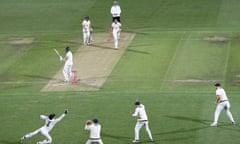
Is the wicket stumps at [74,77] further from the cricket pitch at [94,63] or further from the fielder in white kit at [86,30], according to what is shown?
the fielder in white kit at [86,30]

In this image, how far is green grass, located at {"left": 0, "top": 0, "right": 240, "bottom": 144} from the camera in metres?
37.5

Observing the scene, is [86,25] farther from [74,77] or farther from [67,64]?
[67,64]

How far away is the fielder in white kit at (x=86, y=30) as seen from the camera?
52.2m

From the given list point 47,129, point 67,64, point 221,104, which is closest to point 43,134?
point 47,129

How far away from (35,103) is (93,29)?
17159 millimetres

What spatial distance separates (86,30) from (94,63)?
3.78 meters

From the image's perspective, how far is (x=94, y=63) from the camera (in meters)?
49.8

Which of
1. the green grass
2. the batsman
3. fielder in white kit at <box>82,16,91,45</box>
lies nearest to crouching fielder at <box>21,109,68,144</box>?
the green grass

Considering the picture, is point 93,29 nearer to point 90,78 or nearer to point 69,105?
point 90,78

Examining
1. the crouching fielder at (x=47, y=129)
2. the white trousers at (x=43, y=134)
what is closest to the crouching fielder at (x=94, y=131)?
A: the crouching fielder at (x=47, y=129)

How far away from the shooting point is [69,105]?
136 ft

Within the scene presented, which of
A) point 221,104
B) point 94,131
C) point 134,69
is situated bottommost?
point 94,131

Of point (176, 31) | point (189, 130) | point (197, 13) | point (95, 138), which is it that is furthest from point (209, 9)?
point (95, 138)

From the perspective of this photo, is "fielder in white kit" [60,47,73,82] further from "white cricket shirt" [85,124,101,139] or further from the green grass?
"white cricket shirt" [85,124,101,139]
